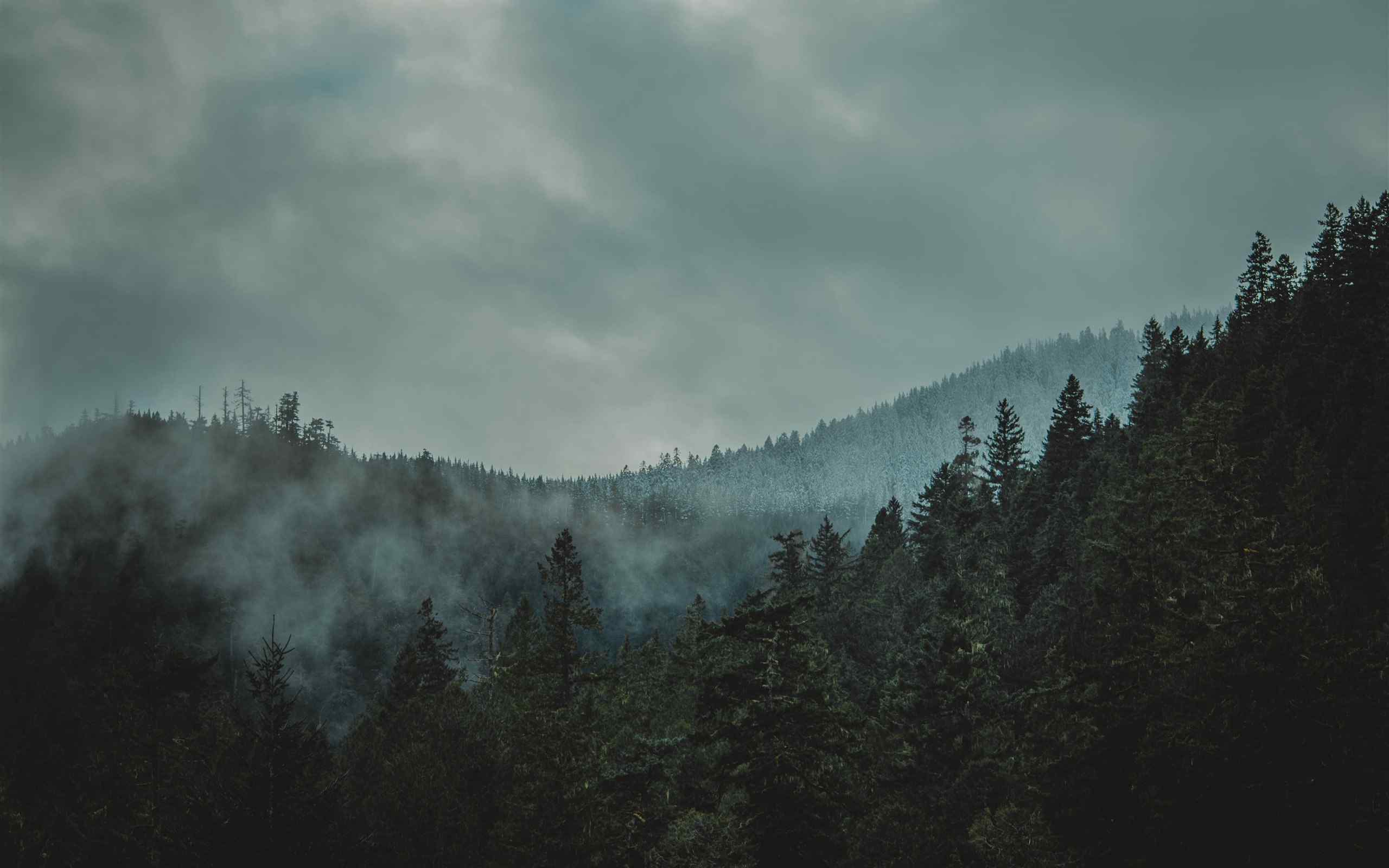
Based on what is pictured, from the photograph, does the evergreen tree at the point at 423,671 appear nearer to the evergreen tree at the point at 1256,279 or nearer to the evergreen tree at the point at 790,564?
the evergreen tree at the point at 790,564

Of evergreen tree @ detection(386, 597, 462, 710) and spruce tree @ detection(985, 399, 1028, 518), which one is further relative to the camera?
spruce tree @ detection(985, 399, 1028, 518)

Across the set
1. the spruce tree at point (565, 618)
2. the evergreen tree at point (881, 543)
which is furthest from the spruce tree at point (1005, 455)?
the spruce tree at point (565, 618)

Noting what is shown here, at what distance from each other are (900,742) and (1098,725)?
11518mm

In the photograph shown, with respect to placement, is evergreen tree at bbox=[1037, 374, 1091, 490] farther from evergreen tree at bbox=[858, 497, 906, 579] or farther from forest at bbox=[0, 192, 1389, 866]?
evergreen tree at bbox=[858, 497, 906, 579]

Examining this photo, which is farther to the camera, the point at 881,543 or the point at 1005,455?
the point at 1005,455

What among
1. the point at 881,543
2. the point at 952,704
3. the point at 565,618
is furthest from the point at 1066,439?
the point at 565,618

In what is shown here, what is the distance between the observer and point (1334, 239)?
197 ft

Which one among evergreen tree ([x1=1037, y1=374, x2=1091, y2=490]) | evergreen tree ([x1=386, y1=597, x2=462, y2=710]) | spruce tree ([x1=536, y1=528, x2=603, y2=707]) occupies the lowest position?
evergreen tree ([x1=386, y1=597, x2=462, y2=710])

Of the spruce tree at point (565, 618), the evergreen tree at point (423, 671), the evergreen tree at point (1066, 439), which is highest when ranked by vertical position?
the evergreen tree at point (1066, 439)

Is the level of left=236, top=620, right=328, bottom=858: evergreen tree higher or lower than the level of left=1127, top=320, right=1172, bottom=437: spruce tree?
lower

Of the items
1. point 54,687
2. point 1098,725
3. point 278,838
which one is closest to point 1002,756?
point 1098,725

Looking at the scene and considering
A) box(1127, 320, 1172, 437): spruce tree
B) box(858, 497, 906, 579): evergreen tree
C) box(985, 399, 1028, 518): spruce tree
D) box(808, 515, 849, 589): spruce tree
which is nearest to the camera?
box(1127, 320, 1172, 437): spruce tree

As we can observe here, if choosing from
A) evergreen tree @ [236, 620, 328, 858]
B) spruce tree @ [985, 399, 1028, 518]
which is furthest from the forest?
spruce tree @ [985, 399, 1028, 518]

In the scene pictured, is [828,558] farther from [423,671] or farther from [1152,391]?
[423,671]
